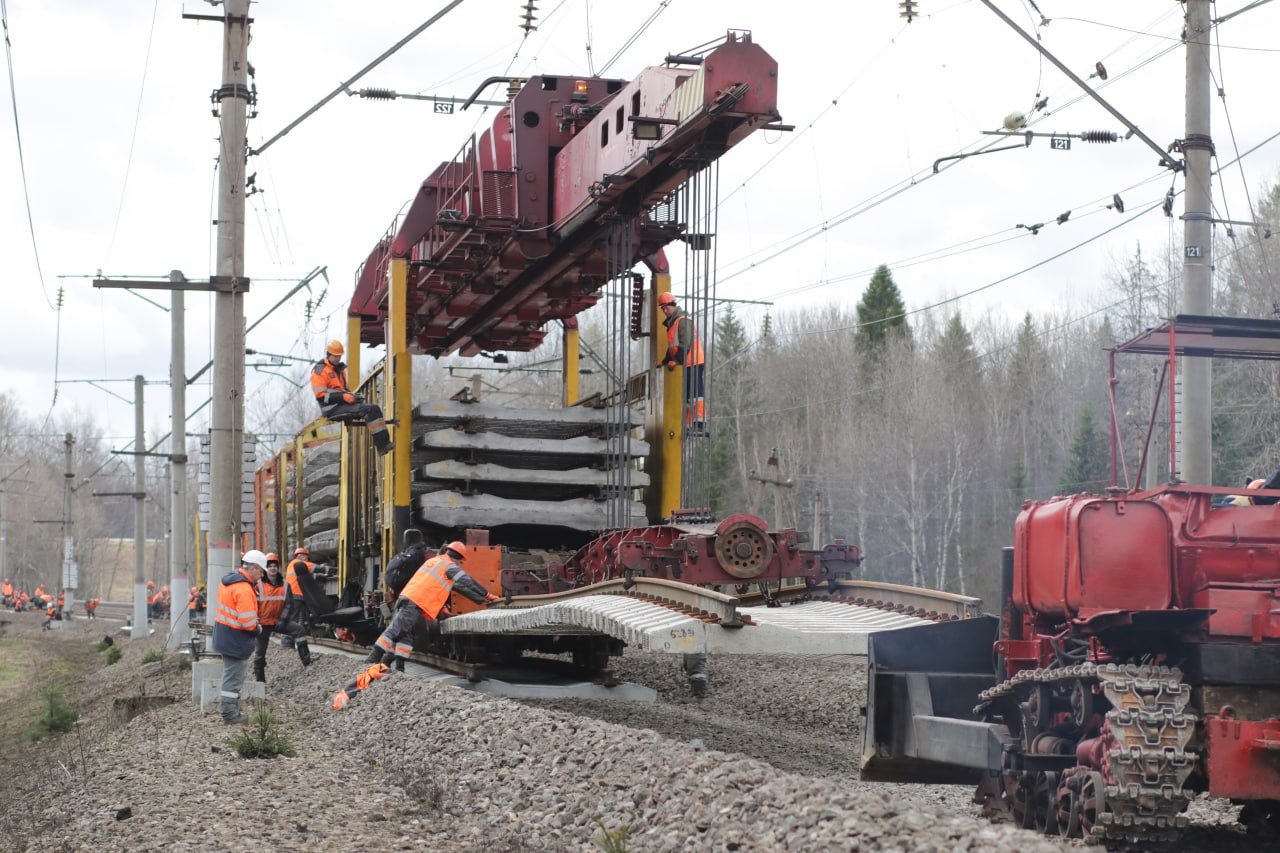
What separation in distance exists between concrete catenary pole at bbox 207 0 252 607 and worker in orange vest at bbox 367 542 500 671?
4208 millimetres

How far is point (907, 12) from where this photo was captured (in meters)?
15.3

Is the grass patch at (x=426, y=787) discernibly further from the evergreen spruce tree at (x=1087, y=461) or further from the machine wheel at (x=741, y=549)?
the evergreen spruce tree at (x=1087, y=461)

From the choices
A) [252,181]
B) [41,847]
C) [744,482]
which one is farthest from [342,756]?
[744,482]

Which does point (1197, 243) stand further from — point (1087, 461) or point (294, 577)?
point (1087, 461)

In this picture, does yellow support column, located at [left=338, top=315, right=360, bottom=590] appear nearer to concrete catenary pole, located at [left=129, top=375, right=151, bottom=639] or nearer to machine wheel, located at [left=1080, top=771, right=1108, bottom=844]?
machine wheel, located at [left=1080, top=771, right=1108, bottom=844]

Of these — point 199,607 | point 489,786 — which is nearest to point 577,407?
point 489,786

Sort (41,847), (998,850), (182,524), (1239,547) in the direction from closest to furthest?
(998,850) < (1239,547) < (41,847) < (182,524)

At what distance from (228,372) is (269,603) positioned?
108 inches

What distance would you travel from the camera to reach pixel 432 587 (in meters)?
13.4

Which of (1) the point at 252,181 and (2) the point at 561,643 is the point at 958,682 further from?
(1) the point at 252,181

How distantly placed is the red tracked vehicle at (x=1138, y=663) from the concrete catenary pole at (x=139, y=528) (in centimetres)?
3262

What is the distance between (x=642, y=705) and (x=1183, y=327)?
Result: 8.48 metres

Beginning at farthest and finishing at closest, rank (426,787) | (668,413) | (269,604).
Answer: (269,604), (668,413), (426,787)

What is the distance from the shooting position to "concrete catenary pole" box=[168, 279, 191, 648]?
29.0 meters
